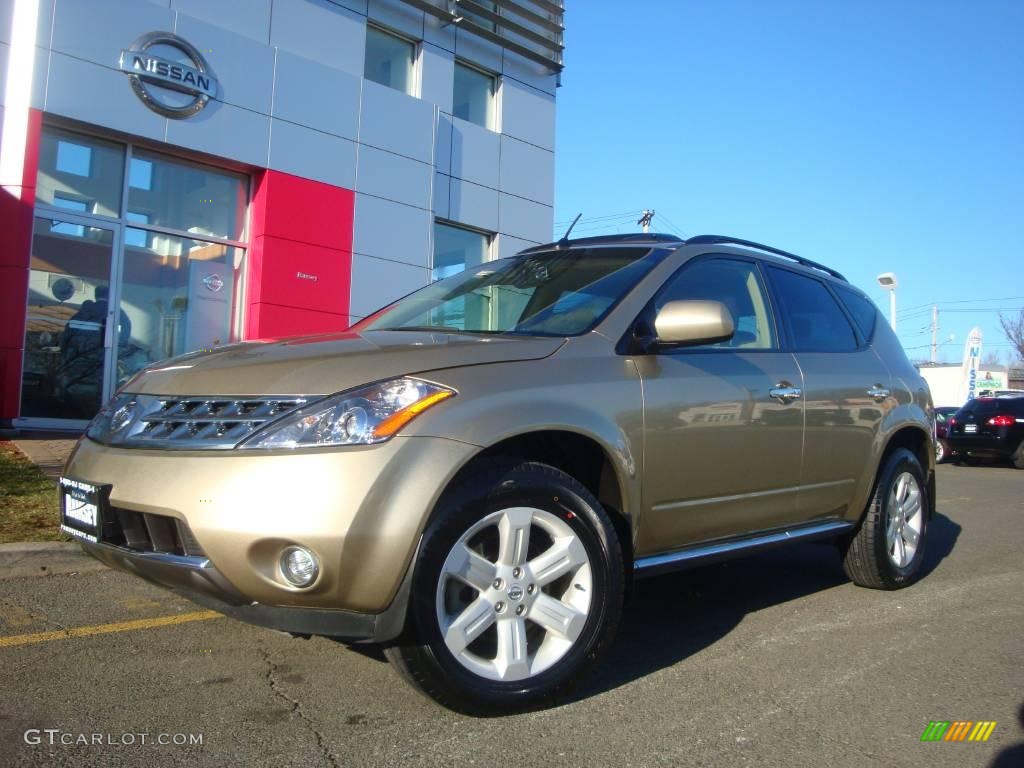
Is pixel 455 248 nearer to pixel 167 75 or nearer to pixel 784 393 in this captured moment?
pixel 167 75

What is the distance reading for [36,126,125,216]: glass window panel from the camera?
10.2 metres

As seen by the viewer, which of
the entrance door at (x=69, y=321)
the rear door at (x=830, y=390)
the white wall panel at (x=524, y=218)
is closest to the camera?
the rear door at (x=830, y=390)

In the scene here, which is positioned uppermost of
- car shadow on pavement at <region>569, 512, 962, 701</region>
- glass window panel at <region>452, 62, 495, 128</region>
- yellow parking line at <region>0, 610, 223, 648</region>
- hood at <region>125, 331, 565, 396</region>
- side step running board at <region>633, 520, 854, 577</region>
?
glass window panel at <region>452, 62, 495, 128</region>

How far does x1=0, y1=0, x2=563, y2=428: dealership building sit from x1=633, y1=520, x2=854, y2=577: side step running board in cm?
889

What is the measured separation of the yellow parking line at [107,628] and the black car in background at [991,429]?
15.5 m

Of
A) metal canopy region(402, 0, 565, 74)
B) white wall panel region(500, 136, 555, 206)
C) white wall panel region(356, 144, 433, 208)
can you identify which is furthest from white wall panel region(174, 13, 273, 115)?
white wall panel region(500, 136, 555, 206)

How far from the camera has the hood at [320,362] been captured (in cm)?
263

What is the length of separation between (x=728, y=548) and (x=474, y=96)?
507 inches

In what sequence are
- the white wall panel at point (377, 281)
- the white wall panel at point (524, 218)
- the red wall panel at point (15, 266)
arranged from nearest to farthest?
the red wall panel at point (15, 266)
the white wall panel at point (377, 281)
the white wall panel at point (524, 218)

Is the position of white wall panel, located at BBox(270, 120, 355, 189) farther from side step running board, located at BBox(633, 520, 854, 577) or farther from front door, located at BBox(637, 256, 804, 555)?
side step running board, located at BBox(633, 520, 854, 577)

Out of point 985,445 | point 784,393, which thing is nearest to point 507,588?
point 784,393

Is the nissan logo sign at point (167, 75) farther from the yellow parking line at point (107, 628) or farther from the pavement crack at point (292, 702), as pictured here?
the pavement crack at point (292, 702)

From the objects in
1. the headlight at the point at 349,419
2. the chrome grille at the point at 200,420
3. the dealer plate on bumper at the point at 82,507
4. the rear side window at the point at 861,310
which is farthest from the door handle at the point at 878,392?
the dealer plate on bumper at the point at 82,507

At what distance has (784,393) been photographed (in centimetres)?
389
